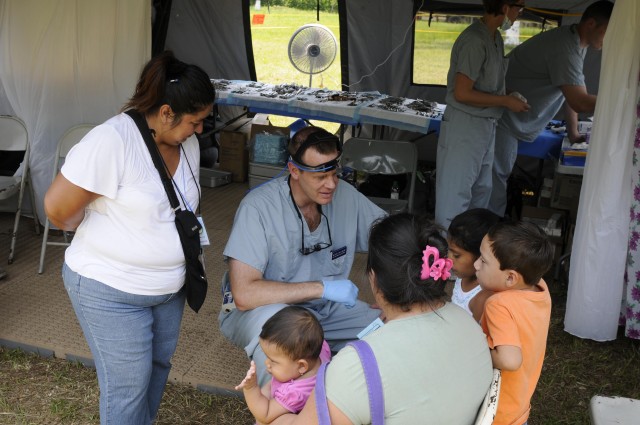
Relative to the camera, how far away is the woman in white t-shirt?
1.75 meters

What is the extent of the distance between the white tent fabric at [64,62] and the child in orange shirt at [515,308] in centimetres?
292

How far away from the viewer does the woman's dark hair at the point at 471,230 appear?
2.04m

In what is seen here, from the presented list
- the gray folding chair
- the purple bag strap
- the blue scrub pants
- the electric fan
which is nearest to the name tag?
the purple bag strap

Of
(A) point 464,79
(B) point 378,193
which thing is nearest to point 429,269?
(A) point 464,79

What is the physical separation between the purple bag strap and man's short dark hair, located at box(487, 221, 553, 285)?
60 centimetres

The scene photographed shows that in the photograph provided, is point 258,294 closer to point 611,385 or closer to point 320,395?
point 320,395

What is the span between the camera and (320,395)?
4.41 ft

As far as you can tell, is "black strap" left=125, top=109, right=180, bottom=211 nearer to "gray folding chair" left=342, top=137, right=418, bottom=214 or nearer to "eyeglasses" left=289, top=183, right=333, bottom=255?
"eyeglasses" left=289, top=183, right=333, bottom=255

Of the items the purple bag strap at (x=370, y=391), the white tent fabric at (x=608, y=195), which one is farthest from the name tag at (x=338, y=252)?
the white tent fabric at (x=608, y=195)

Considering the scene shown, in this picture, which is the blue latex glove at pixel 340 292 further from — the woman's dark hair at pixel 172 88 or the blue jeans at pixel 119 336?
the woman's dark hair at pixel 172 88

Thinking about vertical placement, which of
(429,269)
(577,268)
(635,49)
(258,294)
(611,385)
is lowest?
(611,385)

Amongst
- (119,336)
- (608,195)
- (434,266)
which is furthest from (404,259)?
(608,195)

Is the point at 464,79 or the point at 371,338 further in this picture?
the point at 464,79

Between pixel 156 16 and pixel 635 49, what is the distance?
4.81 metres
